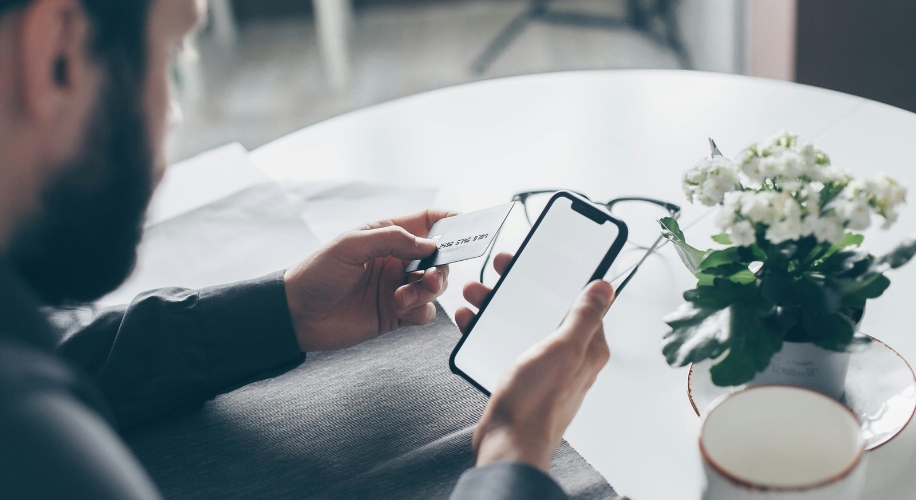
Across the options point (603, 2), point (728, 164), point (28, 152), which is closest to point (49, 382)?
point (28, 152)

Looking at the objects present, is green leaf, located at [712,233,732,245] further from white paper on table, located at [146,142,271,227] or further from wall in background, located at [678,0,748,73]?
wall in background, located at [678,0,748,73]

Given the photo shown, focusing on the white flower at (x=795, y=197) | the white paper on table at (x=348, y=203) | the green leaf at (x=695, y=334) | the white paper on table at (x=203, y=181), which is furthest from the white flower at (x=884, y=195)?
the white paper on table at (x=203, y=181)

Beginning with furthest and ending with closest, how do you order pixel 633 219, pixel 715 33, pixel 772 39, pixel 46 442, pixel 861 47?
pixel 715 33 → pixel 772 39 → pixel 861 47 → pixel 633 219 → pixel 46 442

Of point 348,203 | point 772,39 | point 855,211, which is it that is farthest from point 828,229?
point 772,39

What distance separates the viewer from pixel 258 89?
2.93m

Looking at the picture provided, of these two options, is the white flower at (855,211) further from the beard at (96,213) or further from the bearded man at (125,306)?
the beard at (96,213)

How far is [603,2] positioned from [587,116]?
2559 millimetres

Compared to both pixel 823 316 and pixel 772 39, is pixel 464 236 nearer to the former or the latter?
pixel 823 316

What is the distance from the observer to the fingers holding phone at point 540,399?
1.67 ft

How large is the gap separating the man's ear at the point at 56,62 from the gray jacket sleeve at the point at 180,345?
245mm

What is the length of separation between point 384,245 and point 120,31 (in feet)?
0.98

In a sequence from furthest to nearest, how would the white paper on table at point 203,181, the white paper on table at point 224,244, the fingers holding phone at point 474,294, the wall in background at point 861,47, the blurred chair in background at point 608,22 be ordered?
the blurred chair in background at point 608,22, the wall in background at point 861,47, the white paper on table at point 203,181, the white paper on table at point 224,244, the fingers holding phone at point 474,294

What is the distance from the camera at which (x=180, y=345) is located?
2.29 ft

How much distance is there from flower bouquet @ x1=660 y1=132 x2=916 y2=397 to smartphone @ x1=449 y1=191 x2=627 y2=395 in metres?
0.11
